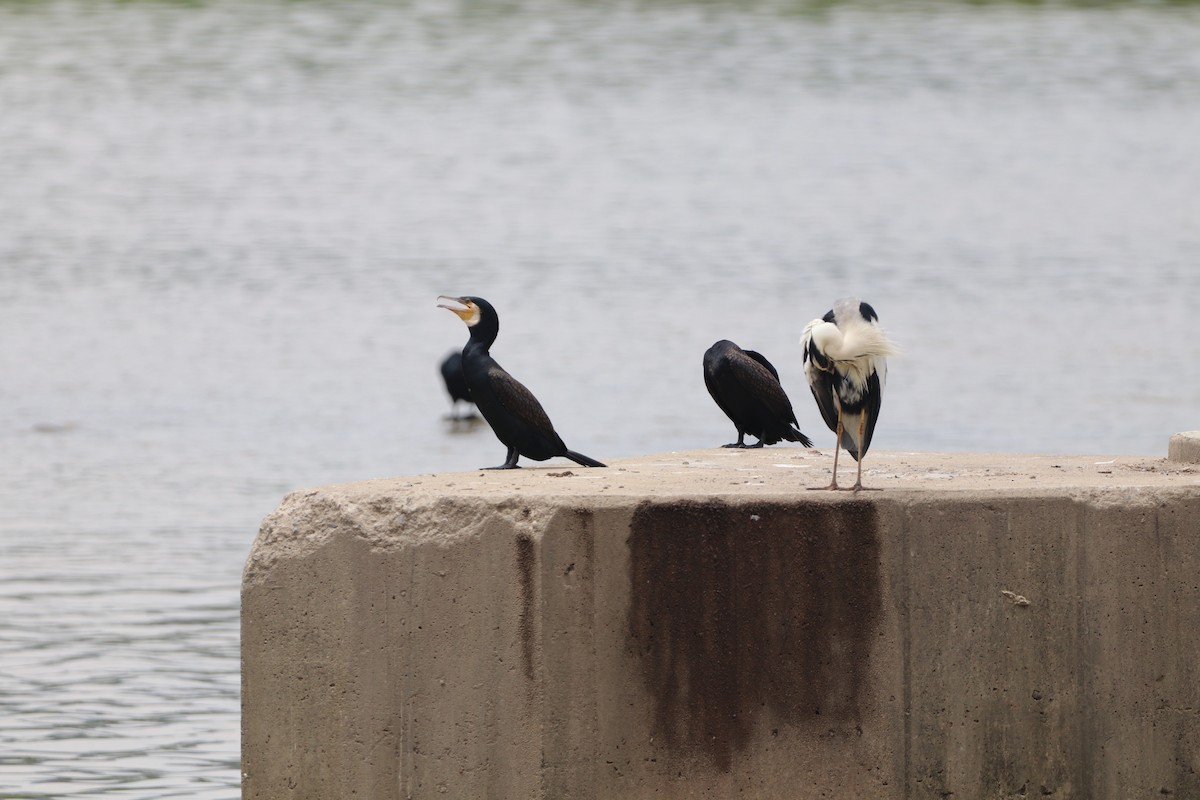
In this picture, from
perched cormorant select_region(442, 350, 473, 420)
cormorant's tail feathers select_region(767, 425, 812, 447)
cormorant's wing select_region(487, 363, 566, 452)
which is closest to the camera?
cormorant's wing select_region(487, 363, 566, 452)

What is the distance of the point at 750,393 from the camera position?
9750mm

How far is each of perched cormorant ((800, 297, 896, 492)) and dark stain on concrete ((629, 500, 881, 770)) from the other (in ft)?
0.91

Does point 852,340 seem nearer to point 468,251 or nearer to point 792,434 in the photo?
point 792,434

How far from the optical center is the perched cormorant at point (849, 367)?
6.88 meters

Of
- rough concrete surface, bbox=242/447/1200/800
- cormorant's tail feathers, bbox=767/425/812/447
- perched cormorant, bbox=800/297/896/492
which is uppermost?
perched cormorant, bbox=800/297/896/492

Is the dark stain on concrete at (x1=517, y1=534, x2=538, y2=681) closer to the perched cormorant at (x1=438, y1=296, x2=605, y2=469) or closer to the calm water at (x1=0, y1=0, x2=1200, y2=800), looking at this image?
the perched cormorant at (x1=438, y1=296, x2=605, y2=469)

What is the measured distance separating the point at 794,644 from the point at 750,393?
9.69ft

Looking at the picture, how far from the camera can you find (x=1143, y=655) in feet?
22.8

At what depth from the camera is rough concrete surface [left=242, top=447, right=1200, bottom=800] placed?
22.6 feet

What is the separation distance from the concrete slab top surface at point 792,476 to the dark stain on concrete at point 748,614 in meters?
0.13

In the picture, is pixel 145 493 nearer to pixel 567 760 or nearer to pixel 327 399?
pixel 327 399

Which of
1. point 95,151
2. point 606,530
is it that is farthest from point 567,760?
point 95,151

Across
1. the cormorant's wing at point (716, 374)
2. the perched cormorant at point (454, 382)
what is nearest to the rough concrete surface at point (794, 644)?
the cormorant's wing at point (716, 374)

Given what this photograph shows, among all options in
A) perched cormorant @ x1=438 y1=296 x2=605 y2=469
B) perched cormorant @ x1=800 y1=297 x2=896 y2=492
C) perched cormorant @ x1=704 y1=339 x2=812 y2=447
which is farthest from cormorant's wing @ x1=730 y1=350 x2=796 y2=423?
perched cormorant @ x1=800 y1=297 x2=896 y2=492
